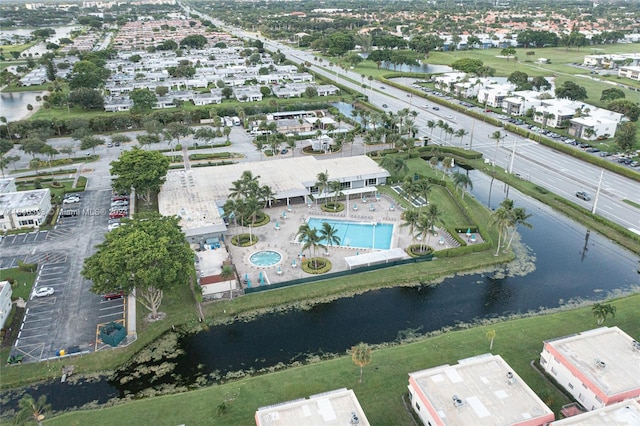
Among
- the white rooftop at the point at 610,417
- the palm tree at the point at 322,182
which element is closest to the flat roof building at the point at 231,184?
the palm tree at the point at 322,182

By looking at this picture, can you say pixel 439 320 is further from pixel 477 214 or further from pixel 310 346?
pixel 477 214

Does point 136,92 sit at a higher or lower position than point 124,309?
higher

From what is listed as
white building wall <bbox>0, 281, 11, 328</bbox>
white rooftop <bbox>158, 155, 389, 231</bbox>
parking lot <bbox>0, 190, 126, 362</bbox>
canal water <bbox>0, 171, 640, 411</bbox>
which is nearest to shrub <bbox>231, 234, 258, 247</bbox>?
white rooftop <bbox>158, 155, 389, 231</bbox>

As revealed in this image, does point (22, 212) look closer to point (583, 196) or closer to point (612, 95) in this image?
point (583, 196)

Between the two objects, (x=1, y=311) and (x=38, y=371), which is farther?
(x=1, y=311)

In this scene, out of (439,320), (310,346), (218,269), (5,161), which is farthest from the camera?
(5,161)

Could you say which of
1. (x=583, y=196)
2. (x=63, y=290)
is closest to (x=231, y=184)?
(x=63, y=290)

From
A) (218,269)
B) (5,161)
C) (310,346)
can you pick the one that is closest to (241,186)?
(218,269)

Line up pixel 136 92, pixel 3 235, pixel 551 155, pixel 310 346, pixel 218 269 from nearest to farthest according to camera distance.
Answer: pixel 310 346 → pixel 218 269 → pixel 3 235 → pixel 551 155 → pixel 136 92
